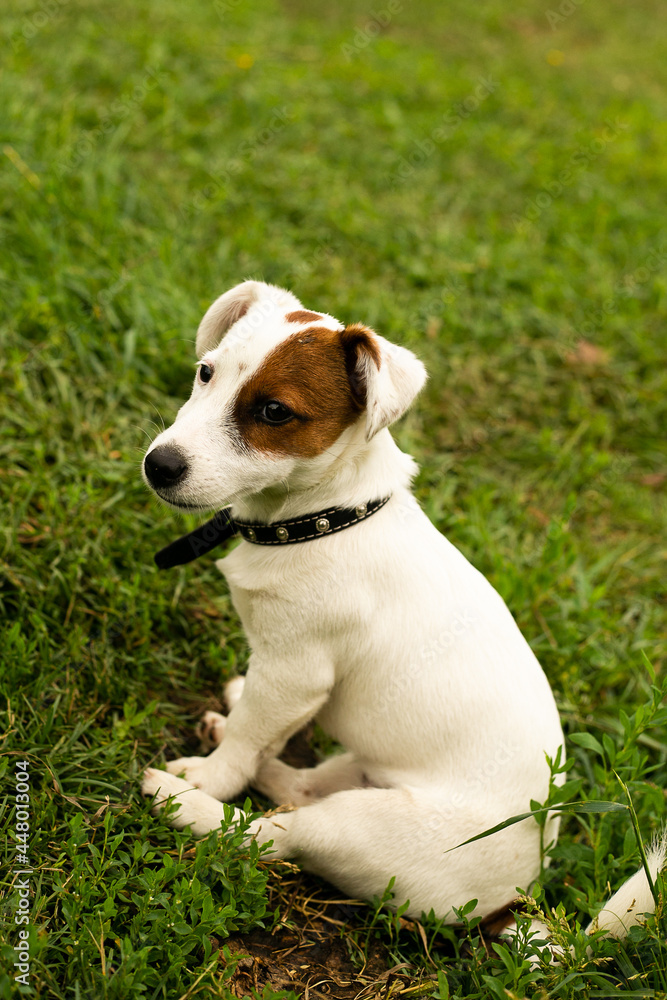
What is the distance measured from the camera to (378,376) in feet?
7.68

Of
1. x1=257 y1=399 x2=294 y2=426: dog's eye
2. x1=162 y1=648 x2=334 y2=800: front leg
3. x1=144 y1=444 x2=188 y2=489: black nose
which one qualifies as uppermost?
x1=257 y1=399 x2=294 y2=426: dog's eye

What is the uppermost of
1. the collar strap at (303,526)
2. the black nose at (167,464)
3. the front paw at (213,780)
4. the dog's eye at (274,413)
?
the dog's eye at (274,413)

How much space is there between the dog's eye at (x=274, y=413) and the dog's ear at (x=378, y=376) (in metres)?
0.24

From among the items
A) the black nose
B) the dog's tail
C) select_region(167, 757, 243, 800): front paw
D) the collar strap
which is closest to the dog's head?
the black nose

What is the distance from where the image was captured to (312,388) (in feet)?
7.91

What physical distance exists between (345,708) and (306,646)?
32cm

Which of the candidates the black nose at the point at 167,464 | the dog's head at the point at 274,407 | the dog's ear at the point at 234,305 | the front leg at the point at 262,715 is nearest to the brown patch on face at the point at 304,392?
the dog's head at the point at 274,407

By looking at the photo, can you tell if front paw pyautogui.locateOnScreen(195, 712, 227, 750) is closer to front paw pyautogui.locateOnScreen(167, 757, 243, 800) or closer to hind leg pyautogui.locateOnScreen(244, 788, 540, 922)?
front paw pyautogui.locateOnScreen(167, 757, 243, 800)

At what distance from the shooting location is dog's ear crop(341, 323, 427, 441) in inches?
92.5

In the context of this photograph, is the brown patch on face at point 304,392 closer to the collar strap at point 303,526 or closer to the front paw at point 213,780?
the collar strap at point 303,526

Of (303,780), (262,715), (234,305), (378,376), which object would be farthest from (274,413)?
(303,780)

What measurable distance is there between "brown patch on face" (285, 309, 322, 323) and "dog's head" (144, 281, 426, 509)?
0.01 metres

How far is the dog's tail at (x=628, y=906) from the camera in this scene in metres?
2.39

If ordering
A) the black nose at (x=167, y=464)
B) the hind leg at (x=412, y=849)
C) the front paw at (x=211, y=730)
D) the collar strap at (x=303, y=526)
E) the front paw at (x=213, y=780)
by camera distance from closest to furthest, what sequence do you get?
1. the black nose at (x=167, y=464)
2. the hind leg at (x=412, y=849)
3. the collar strap at (x=303, y=526)
4. the front paw at (x=213, y=780)
5. the front paw at (x=211, y=730)
